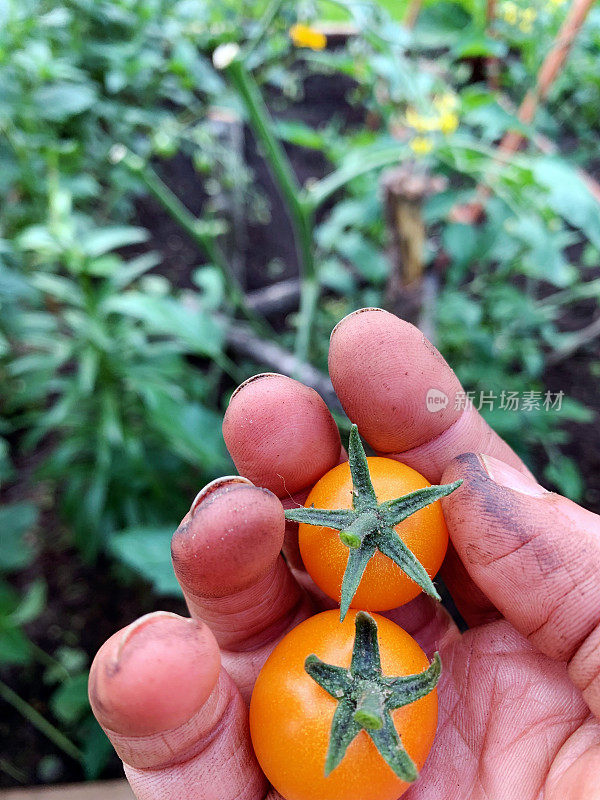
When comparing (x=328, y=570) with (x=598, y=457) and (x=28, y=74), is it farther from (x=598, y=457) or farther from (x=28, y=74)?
(x=598, y=457)

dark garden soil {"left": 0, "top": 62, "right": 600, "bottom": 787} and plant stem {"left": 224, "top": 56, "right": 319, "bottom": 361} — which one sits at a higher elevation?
plant stem {"left": 224, "top": 56, "right": 319, "bottom": 361}

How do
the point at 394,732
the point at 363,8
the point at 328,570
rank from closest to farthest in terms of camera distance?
the point at 394,732 < the point at 328,570 < the point at 363,8

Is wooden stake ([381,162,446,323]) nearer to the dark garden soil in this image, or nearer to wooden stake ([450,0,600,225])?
wooden stake ([450,0,600,225])


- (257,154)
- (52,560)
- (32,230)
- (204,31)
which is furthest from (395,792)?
(257,154)

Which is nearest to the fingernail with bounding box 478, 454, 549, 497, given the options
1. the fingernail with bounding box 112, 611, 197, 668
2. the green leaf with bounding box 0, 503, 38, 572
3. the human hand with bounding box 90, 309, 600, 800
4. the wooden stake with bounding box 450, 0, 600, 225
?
the human hand with bounding box 90, 309, 600, 800

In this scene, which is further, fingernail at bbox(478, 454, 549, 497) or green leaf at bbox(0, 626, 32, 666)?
green leaf at bbox(0, 626, 32, 666)

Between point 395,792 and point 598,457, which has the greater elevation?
point 395,792

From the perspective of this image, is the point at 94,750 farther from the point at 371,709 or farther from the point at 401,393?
the point at 401,393
